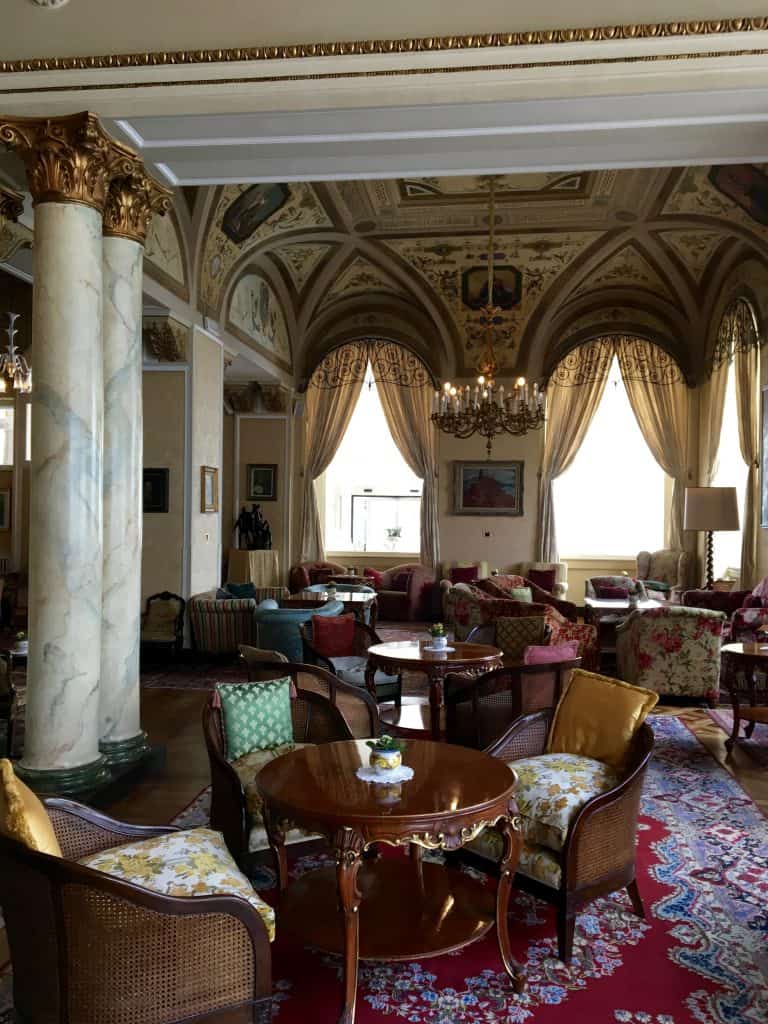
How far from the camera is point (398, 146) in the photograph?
512 centimetres

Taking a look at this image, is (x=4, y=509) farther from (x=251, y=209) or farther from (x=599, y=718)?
(x=599, y=718)

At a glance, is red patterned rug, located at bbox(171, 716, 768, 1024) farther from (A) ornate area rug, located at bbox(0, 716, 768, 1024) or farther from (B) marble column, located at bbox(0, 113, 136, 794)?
(B) marble column, located at bbox(0, 113, 136, 794)

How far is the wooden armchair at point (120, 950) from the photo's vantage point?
223 centimetres

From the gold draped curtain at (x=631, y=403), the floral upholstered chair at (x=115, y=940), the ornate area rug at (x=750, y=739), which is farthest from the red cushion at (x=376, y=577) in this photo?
the floral upholstered chair at (x=115, y=940)

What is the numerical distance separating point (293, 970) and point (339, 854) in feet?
2.30

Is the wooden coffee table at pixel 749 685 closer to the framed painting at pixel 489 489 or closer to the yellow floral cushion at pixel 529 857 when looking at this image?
the yellow floral cushion at pixel 529 857

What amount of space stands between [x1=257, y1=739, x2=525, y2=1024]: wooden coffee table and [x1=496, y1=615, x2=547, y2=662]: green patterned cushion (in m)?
2.41

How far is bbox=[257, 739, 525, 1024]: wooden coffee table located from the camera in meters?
2.67

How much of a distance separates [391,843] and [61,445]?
3.00m

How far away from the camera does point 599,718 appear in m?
3.73

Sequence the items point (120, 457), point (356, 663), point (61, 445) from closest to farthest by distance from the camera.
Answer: point (61, 445), point (120, 457), point (356, 663)

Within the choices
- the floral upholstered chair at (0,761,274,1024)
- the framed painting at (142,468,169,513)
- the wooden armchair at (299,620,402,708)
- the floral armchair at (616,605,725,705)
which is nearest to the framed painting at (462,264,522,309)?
the framed painting at (142,468,169,513)

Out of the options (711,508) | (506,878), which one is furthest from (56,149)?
(711,508)

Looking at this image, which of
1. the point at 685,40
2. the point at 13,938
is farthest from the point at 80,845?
the point at 685,40
